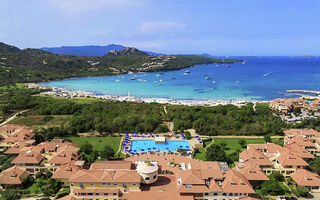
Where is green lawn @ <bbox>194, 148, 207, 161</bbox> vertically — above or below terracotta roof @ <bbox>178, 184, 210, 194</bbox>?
below

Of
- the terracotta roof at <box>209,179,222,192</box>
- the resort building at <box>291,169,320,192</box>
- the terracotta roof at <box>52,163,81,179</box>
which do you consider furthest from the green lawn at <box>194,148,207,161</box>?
the terracotta roof at <box>52,163,81,179</box>

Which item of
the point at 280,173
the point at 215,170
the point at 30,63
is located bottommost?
the point at 280,173

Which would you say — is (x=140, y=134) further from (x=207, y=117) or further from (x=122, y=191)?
(x=122, y=191)

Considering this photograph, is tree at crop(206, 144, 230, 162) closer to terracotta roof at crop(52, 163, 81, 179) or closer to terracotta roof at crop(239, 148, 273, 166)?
terracotta roof at crop(239, 148, 273, 166)

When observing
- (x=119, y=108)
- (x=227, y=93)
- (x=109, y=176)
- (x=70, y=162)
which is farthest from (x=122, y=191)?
(x=227, y=93)

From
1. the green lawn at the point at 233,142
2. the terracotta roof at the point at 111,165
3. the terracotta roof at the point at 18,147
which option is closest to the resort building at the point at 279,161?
the green lawn at the point at 233,142

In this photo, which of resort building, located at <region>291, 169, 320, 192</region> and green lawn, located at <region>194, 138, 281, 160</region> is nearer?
resort building, located at <region>291, 169, 320, 192</region>
